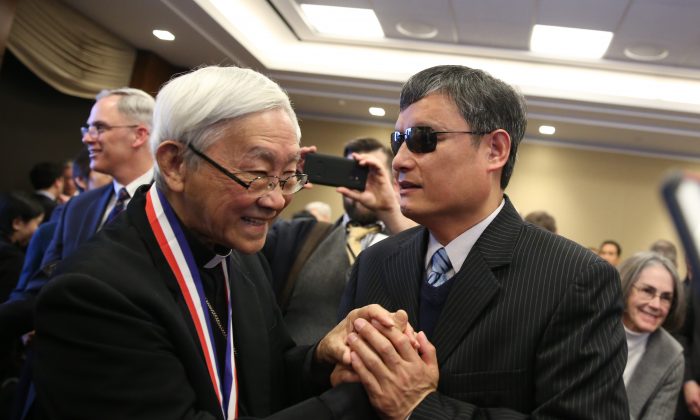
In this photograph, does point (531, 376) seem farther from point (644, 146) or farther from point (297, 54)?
point (644, 146)

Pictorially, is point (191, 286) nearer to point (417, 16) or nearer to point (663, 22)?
point (417, 16)

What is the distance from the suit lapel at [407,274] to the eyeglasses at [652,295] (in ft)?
5.62

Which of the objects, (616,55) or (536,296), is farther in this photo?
(616,55)

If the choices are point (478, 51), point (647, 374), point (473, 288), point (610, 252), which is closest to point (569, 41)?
point (478, 51)

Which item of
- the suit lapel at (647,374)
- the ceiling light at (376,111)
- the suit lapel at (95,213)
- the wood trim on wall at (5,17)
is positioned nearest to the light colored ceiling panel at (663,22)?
the ceiling light at (376,111)

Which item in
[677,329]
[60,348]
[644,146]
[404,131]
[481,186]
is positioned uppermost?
[644,146]

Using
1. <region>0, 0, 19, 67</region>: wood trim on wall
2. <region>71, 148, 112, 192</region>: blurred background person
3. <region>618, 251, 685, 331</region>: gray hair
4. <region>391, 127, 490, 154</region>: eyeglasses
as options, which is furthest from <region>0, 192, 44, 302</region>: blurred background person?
<region>618, 251, 685, 331</region>: gray hair

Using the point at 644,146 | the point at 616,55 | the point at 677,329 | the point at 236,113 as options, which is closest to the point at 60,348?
the point at 236,113

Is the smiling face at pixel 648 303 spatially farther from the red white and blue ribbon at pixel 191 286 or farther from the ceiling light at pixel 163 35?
the ceiling light at pixel 163 35

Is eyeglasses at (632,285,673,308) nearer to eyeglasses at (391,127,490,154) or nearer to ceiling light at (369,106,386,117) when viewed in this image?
eyeglasses at (391,127,490,154)

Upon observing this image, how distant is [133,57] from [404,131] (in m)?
6.39

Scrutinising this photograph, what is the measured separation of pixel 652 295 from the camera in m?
2.98

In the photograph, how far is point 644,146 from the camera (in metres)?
8.48

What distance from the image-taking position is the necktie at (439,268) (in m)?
1.61
